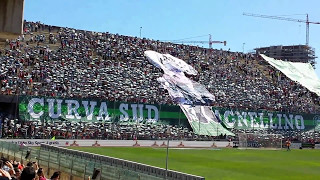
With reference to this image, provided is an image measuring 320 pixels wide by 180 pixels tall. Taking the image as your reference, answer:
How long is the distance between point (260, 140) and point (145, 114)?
16184 millimetres

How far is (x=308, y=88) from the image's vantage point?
3469 inches

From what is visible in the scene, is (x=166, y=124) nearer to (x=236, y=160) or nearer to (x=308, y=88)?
(x=236, y=160)

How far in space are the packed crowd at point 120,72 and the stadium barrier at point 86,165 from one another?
2414 cm

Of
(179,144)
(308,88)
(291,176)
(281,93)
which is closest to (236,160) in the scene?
(291,176)

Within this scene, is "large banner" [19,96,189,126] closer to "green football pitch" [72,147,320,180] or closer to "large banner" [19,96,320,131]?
"large banner" [19,96,320,131]

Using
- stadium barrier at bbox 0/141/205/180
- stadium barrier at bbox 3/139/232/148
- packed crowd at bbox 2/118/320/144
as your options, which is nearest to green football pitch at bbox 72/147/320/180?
packed crowd at bbox 2/118/320/144

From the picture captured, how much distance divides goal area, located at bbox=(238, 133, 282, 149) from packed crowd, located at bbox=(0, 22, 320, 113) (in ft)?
24.8

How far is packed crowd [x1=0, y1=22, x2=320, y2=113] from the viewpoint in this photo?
193 feet

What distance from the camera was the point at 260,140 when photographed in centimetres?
6675

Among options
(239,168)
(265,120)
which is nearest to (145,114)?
(265,120)

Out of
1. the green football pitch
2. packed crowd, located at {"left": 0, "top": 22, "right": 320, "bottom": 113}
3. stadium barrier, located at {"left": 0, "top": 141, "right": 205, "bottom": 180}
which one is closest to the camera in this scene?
stadium barrier, located at {"left": 0, "top": 141, "right": 205, "bottom": 180}

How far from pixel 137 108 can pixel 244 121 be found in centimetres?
1824

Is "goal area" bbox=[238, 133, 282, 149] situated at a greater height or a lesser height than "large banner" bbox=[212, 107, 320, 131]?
lesser

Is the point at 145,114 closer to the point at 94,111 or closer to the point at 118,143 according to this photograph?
the point at 94,111
